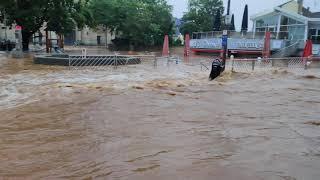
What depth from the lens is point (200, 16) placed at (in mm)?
61625

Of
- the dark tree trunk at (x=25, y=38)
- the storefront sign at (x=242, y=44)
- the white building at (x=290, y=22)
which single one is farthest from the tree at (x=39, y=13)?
the white building at (x=290, y=22)

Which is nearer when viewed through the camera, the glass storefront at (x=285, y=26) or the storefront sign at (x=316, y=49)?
the storefront sign at (x=316, y=49)

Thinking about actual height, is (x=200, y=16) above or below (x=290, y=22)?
above

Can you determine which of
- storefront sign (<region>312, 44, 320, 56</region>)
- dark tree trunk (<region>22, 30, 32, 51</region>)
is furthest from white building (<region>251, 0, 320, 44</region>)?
dark tree trunk (<region>22, 30, 32, 51</region>)

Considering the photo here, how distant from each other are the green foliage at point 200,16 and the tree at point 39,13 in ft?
86.2

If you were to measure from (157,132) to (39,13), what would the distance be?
29446 millimetres

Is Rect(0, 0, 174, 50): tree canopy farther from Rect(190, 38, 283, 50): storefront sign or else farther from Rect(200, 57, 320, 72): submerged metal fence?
Rect(200, 57, 320, 72): submerged metal fence

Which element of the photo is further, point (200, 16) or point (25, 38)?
point (200, 16)

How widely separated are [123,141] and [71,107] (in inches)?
154

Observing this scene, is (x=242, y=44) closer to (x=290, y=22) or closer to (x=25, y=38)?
(x=290, y=22)

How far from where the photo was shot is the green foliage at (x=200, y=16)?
61422 mm

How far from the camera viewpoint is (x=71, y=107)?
37.2ft

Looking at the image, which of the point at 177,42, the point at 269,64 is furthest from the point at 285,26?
the point at 177,42

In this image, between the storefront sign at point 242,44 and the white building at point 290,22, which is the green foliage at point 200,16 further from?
the storefront sign at point 242,44
